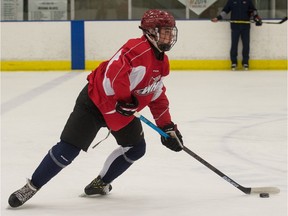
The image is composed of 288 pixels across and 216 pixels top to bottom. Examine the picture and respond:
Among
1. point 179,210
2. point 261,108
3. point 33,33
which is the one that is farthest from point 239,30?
point 179,210

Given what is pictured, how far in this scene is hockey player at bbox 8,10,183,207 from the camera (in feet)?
8.91

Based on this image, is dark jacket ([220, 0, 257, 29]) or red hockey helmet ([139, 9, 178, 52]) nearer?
red hockey helmet ([139, 9, 178, 52])

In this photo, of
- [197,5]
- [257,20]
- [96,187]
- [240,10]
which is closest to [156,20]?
[96,187]

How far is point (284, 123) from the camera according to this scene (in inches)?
205

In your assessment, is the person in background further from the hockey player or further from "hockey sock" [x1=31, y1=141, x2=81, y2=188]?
"hockey sock" [x1=31, y1=141, x2=81, y2=188]

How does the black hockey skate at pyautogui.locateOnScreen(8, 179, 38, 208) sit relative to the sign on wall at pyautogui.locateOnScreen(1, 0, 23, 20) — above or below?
below

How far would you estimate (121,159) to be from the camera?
304 centimetres

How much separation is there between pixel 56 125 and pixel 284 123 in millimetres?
1678

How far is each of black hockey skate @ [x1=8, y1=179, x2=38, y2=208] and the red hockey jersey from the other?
0.41m

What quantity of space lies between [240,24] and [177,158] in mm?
6082

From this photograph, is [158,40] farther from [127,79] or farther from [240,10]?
[240,10]

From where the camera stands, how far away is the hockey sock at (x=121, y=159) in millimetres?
3011

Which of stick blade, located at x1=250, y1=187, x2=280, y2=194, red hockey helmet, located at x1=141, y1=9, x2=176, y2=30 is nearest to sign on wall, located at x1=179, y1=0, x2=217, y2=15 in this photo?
stick blade, located at x1=250, y1=187, x2=280, y2=194

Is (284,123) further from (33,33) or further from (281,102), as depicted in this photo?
(33,33)
